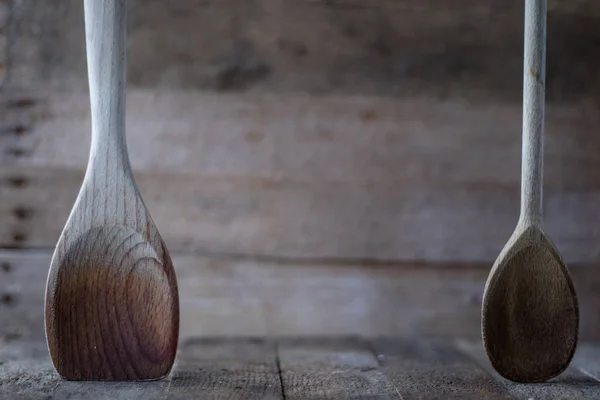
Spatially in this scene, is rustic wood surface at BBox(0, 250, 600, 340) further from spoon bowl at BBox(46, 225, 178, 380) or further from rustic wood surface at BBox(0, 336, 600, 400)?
spoon bowl at BBox(46, 225, 178, 380)

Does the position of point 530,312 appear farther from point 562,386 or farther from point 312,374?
point 312,374

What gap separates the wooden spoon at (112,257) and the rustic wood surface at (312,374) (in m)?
0.02

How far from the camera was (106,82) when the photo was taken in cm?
56

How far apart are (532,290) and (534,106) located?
17cm

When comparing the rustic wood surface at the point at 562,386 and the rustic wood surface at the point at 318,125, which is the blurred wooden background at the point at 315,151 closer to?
the rustic wood surface at the point at 318,125

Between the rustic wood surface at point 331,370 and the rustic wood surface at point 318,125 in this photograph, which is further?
the rustic wood surface at point 318,125

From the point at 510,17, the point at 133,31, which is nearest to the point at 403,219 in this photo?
the point at 510,17

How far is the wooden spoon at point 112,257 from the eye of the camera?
0.55 meters

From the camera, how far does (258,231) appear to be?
0.78 meters

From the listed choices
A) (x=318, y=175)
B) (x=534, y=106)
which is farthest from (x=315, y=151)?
(x=534, y=106)

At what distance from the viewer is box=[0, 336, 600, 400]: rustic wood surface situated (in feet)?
1.76

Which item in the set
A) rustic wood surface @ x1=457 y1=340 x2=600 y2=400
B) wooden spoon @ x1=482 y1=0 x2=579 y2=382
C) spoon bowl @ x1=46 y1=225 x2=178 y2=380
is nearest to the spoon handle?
wooden spoon @ x1=482 y1=0 x2=579 y2=382

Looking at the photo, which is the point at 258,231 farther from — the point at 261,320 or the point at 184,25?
the point at 184,25

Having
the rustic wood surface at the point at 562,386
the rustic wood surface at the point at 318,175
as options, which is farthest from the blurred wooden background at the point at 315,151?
the rustic wood surface at the point at 562,386
